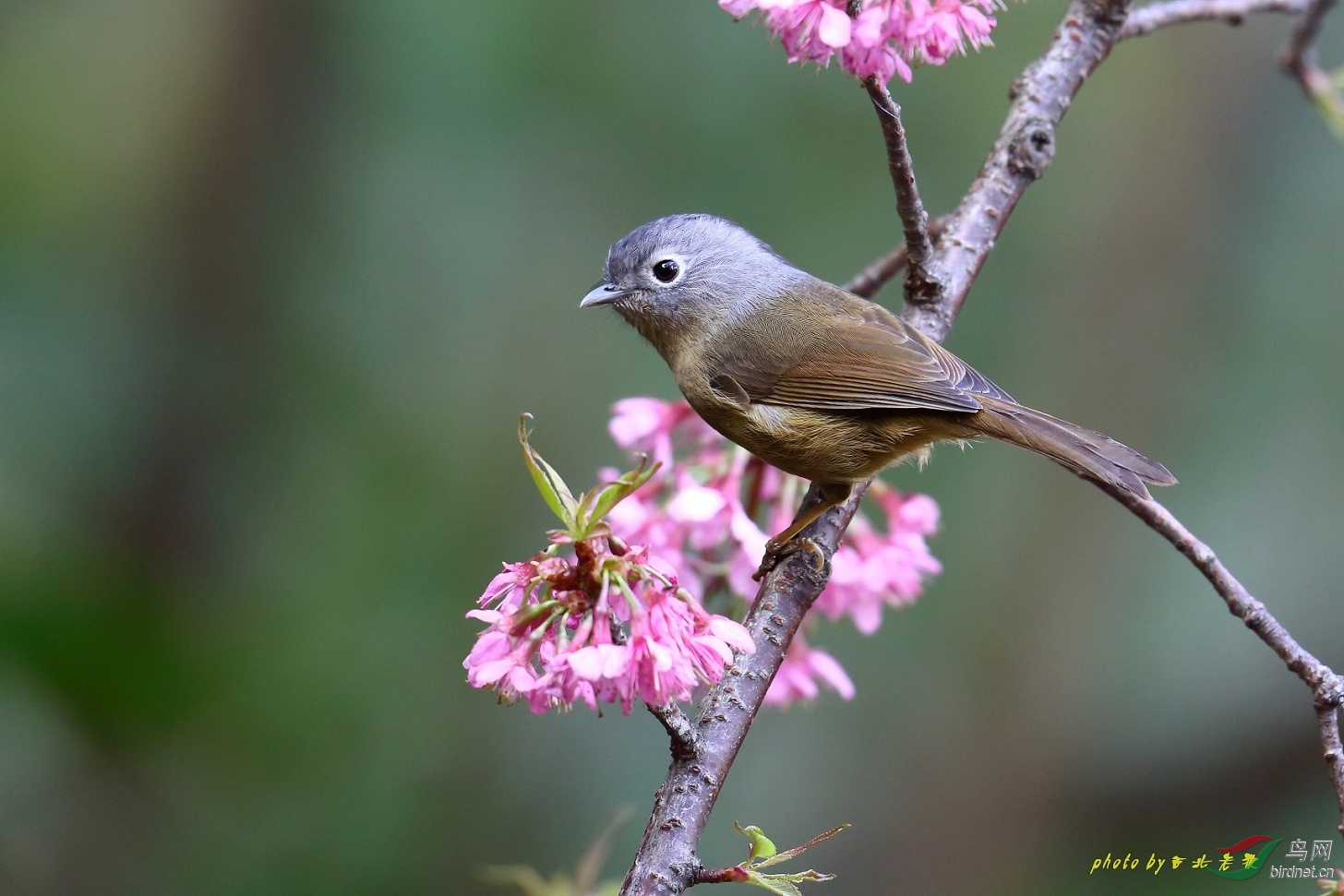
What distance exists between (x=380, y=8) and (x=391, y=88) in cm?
33

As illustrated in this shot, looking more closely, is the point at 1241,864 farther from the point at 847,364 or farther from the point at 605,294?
the point at 605,294

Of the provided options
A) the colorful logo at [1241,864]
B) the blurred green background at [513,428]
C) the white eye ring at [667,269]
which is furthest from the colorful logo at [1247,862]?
the white eye ring at [667,269]

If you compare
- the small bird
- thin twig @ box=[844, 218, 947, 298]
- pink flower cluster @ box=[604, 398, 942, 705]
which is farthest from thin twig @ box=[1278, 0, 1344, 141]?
pink flower cluster @ box=[604, 398, 942, 705]

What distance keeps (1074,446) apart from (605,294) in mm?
1471

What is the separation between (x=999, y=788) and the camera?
17.8 ft

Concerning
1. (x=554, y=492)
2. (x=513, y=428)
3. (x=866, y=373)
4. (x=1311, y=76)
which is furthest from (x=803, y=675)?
(x=513, y=428)

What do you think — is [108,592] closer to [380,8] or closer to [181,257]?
[181,257]

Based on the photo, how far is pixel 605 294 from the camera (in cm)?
344

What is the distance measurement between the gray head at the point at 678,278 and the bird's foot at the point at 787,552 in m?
1.00

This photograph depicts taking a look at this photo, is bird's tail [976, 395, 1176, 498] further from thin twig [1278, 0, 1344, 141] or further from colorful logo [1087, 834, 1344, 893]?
thin twig [1278, 0, 1344, 141]

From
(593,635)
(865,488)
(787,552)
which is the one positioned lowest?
(593,635)

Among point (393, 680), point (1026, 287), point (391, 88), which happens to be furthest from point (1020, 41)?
point (393, 680)

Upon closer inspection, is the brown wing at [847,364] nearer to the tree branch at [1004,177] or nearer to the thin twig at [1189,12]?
the tree branch at [1004,177]

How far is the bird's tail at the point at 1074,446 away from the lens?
2504mm
